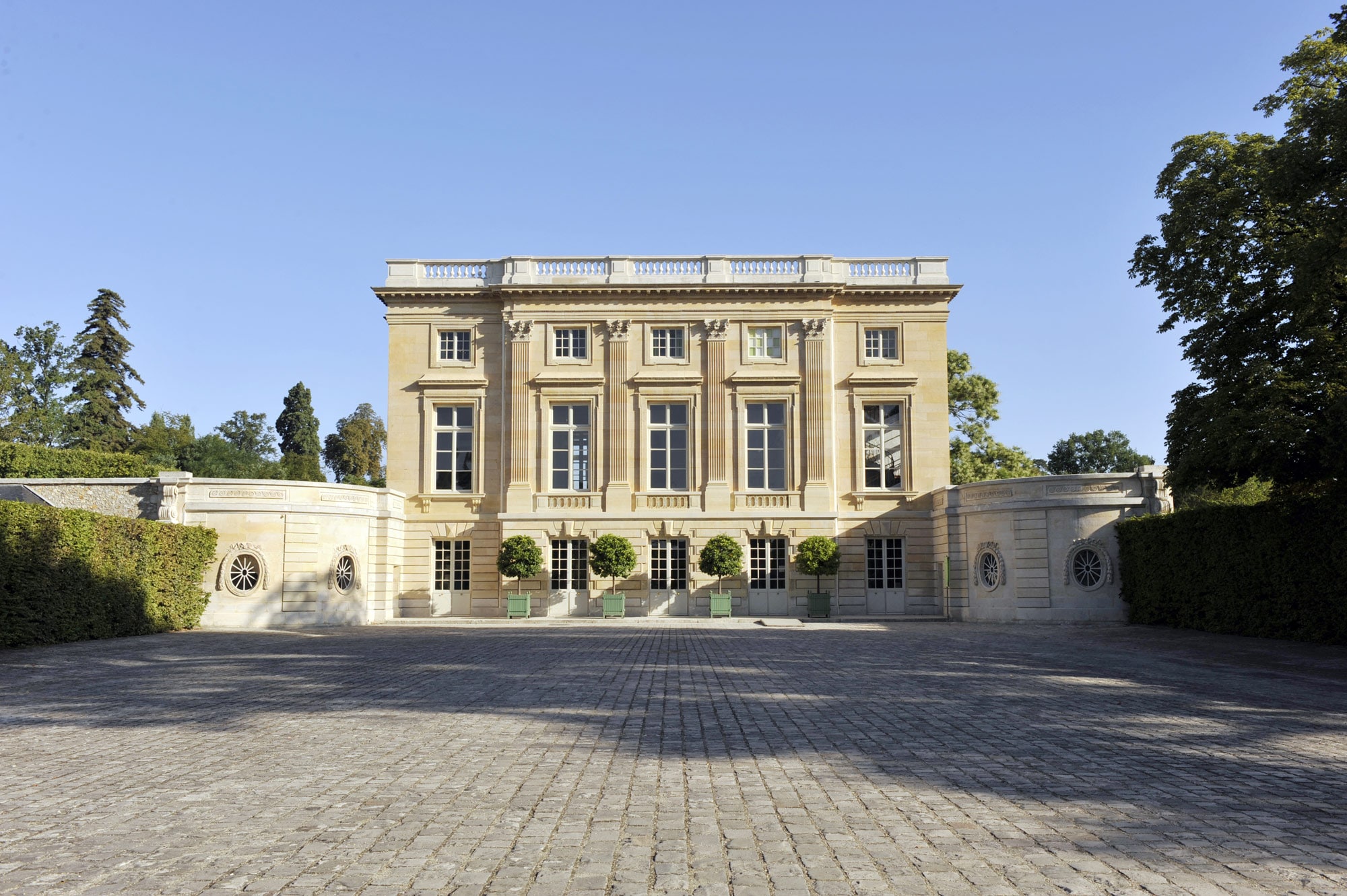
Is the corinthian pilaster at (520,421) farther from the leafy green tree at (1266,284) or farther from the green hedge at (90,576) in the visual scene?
the leafy green tree at (1266,284)

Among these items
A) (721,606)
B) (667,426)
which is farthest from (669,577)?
(667,426)

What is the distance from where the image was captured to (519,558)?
114 feet

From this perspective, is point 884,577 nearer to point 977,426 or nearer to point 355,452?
point 977,426

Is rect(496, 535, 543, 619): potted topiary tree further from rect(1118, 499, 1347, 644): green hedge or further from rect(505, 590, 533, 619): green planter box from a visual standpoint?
rect(1118, 499, 1347, 644): green hedge

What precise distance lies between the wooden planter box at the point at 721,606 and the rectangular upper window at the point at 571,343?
31.9 feet

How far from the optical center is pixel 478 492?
3678cm

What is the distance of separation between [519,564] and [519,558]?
21 centimetres

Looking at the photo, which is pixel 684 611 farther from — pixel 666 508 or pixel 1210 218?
pixel 1210 218

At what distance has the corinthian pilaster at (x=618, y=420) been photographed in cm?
3625

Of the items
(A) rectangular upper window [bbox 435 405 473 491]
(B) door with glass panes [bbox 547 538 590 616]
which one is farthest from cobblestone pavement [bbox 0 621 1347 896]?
(A) rectangular upper window [bbox 435 405 473 491]

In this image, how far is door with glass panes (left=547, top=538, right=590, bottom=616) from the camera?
35.7 metres

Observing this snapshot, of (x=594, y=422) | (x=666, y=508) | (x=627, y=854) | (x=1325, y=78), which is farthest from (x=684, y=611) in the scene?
(x=627, y=854)

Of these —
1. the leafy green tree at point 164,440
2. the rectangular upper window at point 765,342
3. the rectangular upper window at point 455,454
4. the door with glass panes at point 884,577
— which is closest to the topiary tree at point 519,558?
the rectangular upper window at point 455,454

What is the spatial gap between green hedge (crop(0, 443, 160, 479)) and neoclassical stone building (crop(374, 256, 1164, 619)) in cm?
1659
